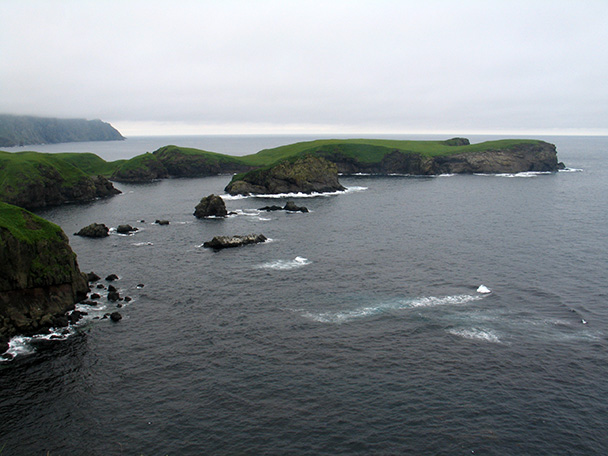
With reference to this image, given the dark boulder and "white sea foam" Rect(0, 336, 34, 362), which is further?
the dark boulder

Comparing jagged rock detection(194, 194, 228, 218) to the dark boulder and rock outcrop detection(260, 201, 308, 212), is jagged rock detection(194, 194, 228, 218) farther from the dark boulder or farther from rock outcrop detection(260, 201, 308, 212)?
the dark boulder

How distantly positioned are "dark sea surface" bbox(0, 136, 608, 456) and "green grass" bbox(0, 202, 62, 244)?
13906 mm

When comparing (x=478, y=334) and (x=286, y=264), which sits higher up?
(x=286, y=264)

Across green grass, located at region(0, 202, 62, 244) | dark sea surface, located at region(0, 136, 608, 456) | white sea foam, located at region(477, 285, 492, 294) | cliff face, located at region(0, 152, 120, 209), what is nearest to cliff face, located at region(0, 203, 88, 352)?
green grass, located at region(0, 202, 62, 244)

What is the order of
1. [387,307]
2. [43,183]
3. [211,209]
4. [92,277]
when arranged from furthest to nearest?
1. [43,183]
2. [211,209]
3. [92,277]
4. [387,307]

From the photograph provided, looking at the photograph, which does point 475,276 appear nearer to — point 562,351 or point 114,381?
point 562,351

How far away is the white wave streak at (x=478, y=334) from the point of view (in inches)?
2051

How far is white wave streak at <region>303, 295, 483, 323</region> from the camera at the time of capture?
59031 mm

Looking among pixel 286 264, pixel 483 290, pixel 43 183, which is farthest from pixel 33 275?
pixel 43 183

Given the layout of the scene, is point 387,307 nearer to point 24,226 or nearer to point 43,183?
point 24,226

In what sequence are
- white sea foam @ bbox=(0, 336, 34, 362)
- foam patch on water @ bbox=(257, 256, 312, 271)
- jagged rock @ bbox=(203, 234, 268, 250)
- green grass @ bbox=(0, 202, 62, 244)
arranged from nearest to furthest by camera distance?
white sea foam @ bbox=(0, 336, 34, 362) → green grass @ bbox=(0, 202, 62, 244) → foam patch on water @ bbox=(257, 256, 312, 271) → jagged rock @ bbox=(203, 234, 268, 250)

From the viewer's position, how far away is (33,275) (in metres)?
59.9

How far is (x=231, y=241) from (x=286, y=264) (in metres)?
19.4

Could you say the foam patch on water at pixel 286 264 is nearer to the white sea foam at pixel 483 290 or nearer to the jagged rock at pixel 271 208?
the white sea foam at pixel 483 290
